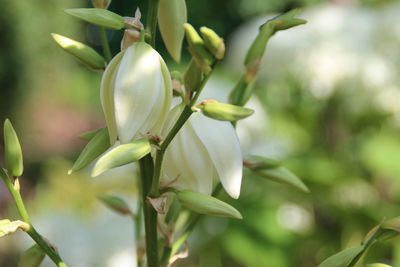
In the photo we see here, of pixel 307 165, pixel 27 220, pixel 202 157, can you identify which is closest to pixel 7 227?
pixel 27 220

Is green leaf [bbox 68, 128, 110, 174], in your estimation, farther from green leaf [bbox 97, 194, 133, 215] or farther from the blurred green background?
the blurred green background

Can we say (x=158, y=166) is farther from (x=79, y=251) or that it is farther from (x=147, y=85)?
(x=79, y=251)

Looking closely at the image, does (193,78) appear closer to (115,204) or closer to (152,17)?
(152,17)

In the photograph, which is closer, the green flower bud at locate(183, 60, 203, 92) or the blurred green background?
the green flower bud at locate(183, 60, 203, 92)

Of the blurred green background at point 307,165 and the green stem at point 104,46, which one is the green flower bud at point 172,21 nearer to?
the green stem at point 104,46

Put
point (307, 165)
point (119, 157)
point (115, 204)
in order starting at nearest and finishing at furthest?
point (119, 157) → point (115, 204) → point (307, 165)

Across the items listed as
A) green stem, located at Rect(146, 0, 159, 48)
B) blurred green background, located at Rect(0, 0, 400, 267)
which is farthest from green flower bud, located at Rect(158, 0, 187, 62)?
blurred green background, located at Rect(0, 0, 400, 267)

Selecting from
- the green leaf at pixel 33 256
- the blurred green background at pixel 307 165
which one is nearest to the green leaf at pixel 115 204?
the green leaf at pixel 33 256
